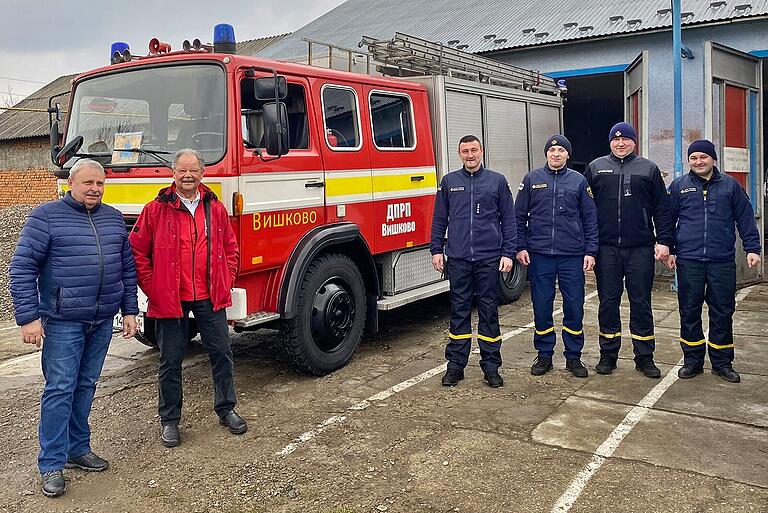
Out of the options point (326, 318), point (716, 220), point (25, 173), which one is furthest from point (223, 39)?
point (25, 173)

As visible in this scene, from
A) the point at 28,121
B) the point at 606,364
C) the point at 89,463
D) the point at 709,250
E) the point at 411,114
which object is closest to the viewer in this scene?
the point at 89,463

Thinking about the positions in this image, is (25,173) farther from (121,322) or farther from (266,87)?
(266,87)

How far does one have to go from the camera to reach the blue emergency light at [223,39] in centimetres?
520

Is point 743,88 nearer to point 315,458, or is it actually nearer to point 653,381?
point 653,381

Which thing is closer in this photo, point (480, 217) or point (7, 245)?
A: point (480, 217)

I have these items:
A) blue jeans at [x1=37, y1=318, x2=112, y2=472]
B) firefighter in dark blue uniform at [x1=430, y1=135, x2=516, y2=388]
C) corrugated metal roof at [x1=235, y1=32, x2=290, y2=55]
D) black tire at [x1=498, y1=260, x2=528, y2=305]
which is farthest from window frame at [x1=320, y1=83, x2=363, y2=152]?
corrugated metal roof at [x1=235, y1=32, x2=290, y2=55]

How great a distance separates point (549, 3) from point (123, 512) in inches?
515

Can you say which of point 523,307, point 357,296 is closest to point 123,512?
point 357,296

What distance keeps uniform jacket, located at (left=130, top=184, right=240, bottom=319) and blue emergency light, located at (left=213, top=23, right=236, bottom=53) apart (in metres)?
1.40

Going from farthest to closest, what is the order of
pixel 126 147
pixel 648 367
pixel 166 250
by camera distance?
pixel 648 367 → pixel 126 147 → pixel 166 250

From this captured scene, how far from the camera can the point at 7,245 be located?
1226 cm

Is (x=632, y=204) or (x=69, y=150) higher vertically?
(x=69, y=150)

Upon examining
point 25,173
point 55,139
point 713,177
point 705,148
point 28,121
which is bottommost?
point 713,177

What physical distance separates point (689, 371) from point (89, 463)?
4354 millimetres
